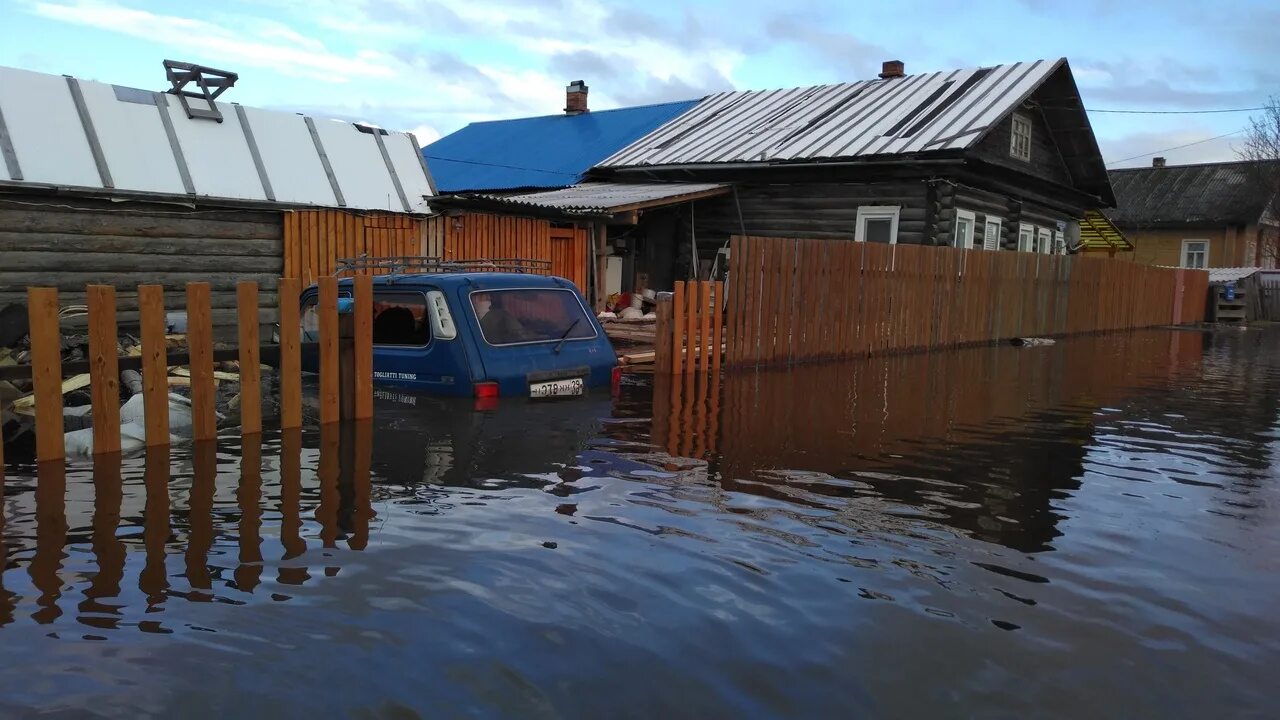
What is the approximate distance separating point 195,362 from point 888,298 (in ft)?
35.9

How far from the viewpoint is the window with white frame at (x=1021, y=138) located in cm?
2366

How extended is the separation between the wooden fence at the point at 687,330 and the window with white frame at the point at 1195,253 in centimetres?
4154

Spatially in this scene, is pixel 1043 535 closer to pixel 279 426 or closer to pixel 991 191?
pixel 279 426

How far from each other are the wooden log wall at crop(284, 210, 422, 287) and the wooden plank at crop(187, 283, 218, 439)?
6.64 metres

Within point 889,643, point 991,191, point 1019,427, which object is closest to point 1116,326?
point 991,191

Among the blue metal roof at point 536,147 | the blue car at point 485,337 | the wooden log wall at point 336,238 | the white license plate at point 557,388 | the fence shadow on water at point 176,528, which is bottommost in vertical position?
the fence shadow on water at point 176,528

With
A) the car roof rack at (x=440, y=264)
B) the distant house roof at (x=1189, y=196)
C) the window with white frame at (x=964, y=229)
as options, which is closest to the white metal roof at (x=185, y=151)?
the car roof rack at (x=440, y=264)

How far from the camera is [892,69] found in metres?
27.0

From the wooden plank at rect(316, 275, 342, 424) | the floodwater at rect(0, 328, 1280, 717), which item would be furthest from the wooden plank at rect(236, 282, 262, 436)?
the wooden plank at rect(316, 275, 342, 424)

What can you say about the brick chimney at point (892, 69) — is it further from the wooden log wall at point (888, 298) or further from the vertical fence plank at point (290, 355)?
the vertical fence plank at point (290, 355)

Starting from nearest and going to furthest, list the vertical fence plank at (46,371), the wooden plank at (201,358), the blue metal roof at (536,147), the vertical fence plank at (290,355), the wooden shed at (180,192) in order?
the vertical fence plank at (46,371) < the wooden plank at (201,358) < the vertical fence plank at (290,355) < the wooden shed at (180,192) < the blue metal roof at (536,147)

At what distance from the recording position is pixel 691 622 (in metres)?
4.14

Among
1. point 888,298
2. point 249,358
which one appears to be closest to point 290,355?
point 249,358

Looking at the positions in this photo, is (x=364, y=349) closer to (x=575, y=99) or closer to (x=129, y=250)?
(x=129, y=250)
